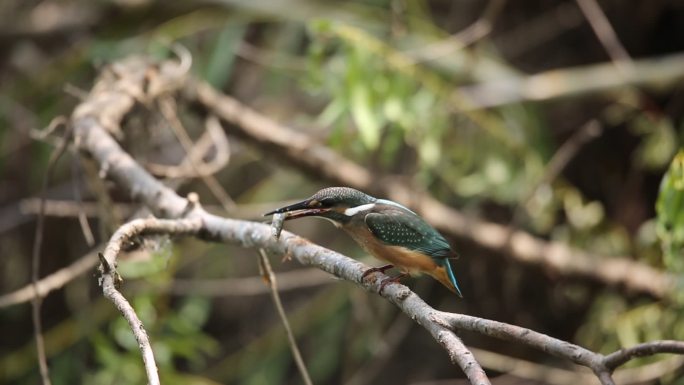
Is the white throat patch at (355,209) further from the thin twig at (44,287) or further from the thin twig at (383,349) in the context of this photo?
the thin twig at (383,349)

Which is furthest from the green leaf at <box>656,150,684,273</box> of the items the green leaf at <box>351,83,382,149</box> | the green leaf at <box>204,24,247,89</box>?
the green leaf at <box>204,24,247,89</box>

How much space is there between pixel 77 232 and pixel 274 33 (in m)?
1.49

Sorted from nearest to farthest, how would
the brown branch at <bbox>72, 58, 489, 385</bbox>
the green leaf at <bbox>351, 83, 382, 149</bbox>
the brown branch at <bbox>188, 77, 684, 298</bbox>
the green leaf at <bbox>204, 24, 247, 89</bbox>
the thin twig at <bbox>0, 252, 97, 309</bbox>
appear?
the brown branch at <bbox>72, 58, 489, 385</bbox>
the thin twig at <bbox>0, 252, 97, 309</bbox>
the green leaf at <bbox>351, 83, 382, 149</bbox>
the brown branch at <bbox>188, 77, 684, 298</bbox>
the green leaf at <bbox>204, 24, 247, 89</bbox>

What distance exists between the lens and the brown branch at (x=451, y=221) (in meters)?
3.31

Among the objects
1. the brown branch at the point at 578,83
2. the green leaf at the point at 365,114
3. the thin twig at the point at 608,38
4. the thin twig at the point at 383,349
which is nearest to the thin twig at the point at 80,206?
the green leaf at the point at 365,114

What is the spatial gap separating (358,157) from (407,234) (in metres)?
2.27

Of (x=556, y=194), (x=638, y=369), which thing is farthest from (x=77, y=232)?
(x=638, y=369)

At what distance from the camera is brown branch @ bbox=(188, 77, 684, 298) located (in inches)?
130

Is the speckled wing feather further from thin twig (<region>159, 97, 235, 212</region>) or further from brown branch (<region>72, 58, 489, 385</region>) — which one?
thin twig (<region>159, 97, 235, 212</region>)

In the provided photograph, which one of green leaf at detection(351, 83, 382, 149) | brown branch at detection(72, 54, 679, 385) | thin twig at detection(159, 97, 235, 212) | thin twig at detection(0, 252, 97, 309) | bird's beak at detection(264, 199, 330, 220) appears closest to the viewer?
brown branch at detection(72, 54, 679, 385)

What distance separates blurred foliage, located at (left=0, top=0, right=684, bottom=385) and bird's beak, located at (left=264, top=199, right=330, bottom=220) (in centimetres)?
115

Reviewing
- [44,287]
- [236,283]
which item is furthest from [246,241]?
[236,283]

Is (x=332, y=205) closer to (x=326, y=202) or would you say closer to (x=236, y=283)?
(x=326, y=202)

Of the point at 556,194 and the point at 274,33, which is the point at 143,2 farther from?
the point at 556,194
